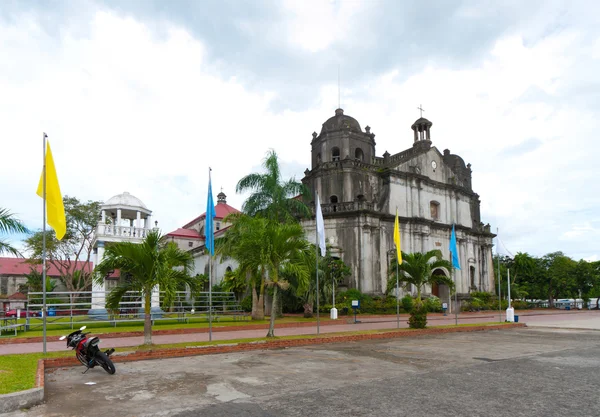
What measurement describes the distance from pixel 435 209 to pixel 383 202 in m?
6.23

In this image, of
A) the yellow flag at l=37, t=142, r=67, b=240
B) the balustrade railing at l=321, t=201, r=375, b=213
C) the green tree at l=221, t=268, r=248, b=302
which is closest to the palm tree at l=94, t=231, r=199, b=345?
the yellow flag at l=37, t=142, r=67, b=240

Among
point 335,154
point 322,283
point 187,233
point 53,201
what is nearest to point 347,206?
point 335,154

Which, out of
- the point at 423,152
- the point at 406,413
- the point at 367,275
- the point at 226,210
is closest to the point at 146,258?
the point at 406,413

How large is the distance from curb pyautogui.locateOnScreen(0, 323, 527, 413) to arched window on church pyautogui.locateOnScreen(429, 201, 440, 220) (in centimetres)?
1908

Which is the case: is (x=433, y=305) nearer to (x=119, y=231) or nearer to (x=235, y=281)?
(x=235, y=281)

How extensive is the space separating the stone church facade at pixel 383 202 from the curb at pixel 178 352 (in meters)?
12.8

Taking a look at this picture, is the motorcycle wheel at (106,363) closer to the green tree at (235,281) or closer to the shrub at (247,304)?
the green tree at (235,281)

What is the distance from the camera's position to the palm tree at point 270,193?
2512 centimetres

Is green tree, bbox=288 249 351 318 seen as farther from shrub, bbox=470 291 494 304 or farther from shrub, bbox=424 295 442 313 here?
shrub, bbox=470 291 494 304

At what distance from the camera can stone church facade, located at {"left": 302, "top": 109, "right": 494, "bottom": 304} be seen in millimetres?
31328

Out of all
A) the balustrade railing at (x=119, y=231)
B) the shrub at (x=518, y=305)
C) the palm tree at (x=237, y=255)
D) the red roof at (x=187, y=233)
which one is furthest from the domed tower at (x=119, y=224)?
the shrub at (x=518, y=305)

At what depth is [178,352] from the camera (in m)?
11.5

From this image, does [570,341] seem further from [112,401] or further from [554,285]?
[554,285]

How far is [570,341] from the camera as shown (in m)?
15.2
